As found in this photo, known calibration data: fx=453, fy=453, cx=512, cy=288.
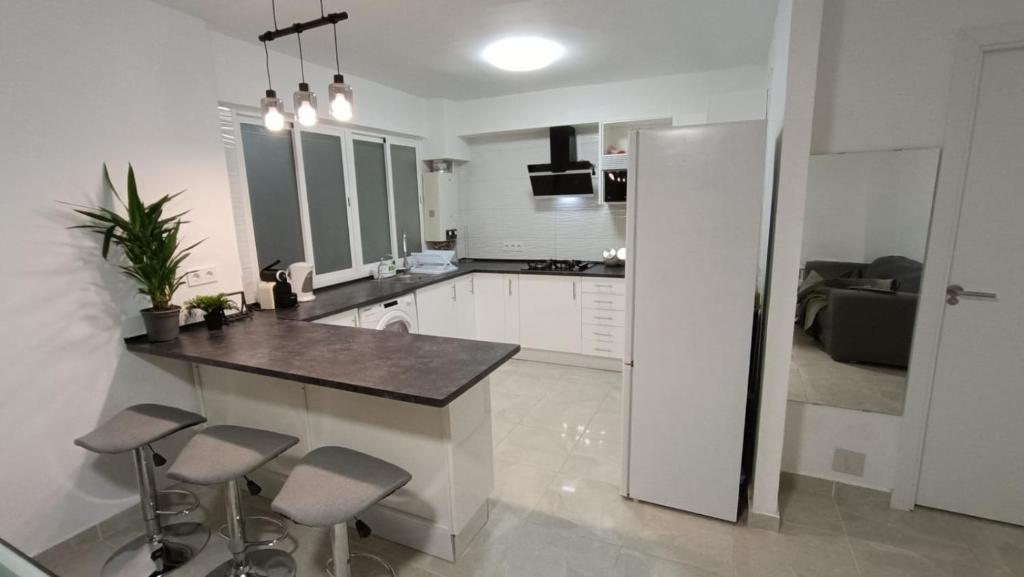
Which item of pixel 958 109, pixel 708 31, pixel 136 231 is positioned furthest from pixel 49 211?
pixel 958 109

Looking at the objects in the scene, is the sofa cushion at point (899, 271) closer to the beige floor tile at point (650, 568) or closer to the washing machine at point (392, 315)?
the beige floor tile at point (650, 568)

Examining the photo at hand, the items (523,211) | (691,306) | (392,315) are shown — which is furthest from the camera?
(523,211)

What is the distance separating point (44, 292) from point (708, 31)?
3688mm

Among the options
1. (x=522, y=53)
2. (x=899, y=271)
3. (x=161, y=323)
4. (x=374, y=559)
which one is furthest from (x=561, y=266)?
(x=161, y=323)

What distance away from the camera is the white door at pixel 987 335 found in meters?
1.87

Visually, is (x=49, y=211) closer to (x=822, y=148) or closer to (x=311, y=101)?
(x=311, y=101)

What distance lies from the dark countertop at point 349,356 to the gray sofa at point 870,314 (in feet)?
5.12

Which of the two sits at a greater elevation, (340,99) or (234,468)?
(340,99)

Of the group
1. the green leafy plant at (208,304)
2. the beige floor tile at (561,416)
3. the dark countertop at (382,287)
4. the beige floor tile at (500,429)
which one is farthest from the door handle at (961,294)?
the green leafy plant at (208,304)

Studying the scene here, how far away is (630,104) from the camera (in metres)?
3.95

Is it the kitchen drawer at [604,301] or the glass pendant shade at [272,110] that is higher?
the glass pendant shade at [272,110]

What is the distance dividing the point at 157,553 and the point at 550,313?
3048mm

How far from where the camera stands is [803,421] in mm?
2291

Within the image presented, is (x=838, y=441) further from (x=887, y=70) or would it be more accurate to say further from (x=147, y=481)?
(x=147, y=481)
